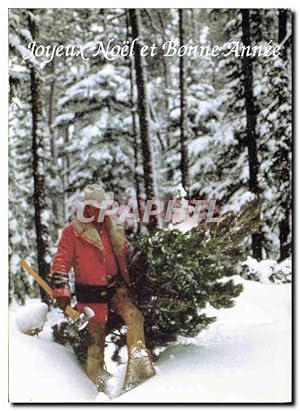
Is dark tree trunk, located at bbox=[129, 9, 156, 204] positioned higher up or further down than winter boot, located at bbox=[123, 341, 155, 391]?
higher up

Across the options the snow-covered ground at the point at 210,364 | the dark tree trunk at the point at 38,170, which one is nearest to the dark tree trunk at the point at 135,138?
the dark tree trunk at the point at 38,170

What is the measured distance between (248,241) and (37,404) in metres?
1.68

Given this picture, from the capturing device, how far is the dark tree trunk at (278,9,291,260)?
197 inches

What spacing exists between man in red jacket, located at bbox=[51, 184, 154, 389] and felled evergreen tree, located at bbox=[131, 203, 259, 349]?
8 centimetres

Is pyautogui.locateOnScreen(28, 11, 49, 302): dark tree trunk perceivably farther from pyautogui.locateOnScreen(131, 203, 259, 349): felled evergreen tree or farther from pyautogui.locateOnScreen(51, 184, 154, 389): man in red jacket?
pyautogui.locateOnScreen(131, 203, 259, 349): felled evergreen tree

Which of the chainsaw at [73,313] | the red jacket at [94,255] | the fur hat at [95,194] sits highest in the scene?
the fur hat at [95,194]

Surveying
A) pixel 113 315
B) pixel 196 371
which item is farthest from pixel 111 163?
pixel 196 371

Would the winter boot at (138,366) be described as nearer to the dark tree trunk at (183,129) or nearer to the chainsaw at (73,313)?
the chainsaw at (73,313)

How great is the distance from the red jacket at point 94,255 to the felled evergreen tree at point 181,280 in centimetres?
11

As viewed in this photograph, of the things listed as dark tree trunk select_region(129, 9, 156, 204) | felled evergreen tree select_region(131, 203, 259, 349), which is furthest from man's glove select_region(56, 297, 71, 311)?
dark tree trunk select_region(129, 9, 156, 204)

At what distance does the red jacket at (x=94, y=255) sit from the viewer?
A: 4953mm

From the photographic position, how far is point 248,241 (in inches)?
198

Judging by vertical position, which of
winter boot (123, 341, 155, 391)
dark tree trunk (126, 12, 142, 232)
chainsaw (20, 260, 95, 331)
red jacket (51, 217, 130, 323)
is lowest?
winter boot (123, 341, 155, 391)

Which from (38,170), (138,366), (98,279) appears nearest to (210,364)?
(138,366)
